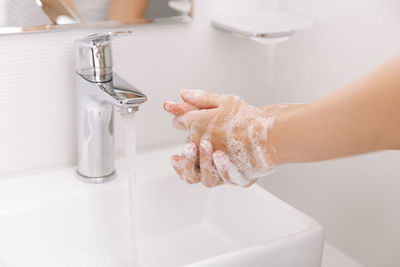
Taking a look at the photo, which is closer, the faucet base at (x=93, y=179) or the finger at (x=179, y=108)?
the finger at (x=179, y=108)

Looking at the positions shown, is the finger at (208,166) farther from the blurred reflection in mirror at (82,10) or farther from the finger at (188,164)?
the blurred reflection in mirror at (82,10)

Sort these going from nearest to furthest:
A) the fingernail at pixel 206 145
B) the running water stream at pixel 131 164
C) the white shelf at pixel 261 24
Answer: the fingernail at pixel 206 145 < the running water stream at pixel 131 164 < the white shelf at pixel 261 24

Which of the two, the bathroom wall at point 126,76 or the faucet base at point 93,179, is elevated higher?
the bathroom wall at point 126,76

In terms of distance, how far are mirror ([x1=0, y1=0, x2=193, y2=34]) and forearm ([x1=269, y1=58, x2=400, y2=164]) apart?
0.45 m

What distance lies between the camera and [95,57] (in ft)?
3.06

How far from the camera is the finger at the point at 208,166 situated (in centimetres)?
83

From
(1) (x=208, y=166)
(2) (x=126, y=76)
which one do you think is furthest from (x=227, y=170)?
(2) (x=126, y=76)

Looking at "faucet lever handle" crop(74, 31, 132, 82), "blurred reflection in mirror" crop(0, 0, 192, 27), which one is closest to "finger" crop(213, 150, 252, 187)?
"faucet lever handle" crop(74, 31, 132, 82)

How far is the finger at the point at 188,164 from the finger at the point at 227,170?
0.05 metres

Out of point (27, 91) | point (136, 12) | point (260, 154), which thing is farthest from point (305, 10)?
point (27, 91)

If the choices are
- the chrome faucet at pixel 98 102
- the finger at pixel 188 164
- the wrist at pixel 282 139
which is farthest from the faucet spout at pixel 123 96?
the wrist at pixel 282 139

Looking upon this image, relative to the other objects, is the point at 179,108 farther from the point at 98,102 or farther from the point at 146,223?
the point at 146,223

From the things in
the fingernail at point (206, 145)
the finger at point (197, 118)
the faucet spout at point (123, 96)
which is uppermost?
the faucet spout at point (123, 96)

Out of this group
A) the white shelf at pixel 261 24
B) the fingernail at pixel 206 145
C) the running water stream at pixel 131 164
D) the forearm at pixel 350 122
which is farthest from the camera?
the white shelf at pixel 261 24
